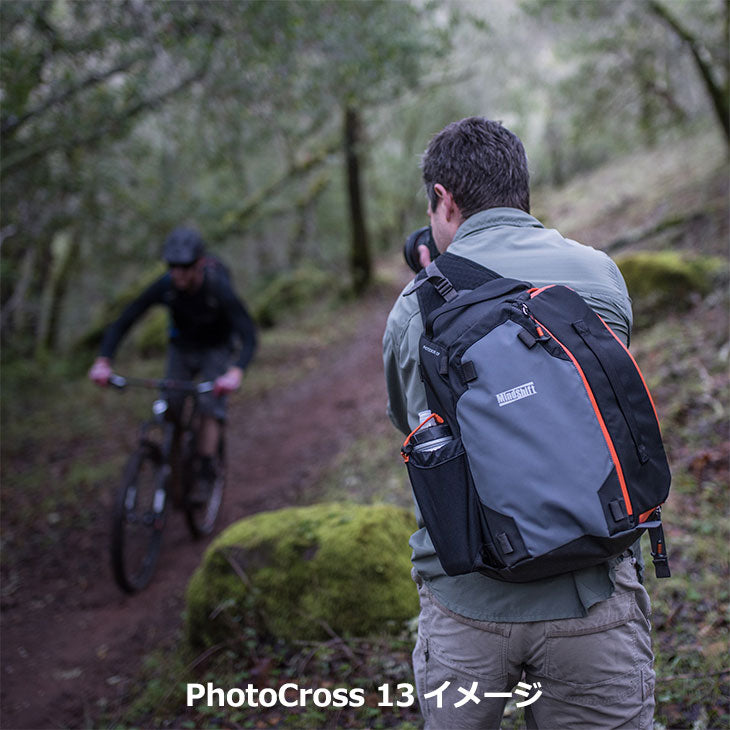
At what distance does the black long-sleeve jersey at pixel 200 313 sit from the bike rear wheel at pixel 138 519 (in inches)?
35.6

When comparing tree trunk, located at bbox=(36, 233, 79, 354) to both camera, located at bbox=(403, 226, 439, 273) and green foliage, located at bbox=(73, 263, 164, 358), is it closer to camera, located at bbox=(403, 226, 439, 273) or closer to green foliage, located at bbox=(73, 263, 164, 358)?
green foliage, located at bbox=(73, 263, 164, 358)

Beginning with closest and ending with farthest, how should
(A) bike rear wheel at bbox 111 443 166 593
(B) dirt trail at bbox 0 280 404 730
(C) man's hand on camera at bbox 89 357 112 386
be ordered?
(B) dirt trail at bbox 0 280 404 730
(A) bike rear wheel at bbox 111 443 166 593
(C) man's hand on camera at bbox 89 357 112 386

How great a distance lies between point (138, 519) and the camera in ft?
16.6

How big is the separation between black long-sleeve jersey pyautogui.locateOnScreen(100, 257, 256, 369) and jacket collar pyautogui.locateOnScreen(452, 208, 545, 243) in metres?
3.65

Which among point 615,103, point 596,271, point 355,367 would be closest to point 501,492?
point 596,271

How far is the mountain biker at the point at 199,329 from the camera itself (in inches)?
205

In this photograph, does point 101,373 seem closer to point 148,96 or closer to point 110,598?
point 110,598

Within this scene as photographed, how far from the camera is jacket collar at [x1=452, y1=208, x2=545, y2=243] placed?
1.85 metres

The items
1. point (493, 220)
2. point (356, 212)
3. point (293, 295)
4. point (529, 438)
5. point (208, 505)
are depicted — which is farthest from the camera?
point (293, 295)

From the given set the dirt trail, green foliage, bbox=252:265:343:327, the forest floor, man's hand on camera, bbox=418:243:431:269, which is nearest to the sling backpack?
man's hand on camera, bbox=418:243:431:269

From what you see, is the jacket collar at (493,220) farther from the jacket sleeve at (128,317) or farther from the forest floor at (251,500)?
the jacket sleeve at (128,317)

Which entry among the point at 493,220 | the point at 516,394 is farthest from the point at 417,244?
the point at 516,394

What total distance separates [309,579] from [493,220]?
2634 mm

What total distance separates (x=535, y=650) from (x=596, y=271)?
101 cm
